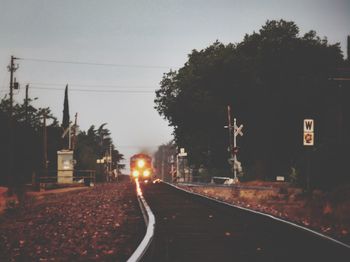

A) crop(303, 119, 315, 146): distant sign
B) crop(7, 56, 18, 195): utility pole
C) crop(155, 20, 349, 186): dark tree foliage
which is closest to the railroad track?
crop(303, 119, 315, 146): distant sign

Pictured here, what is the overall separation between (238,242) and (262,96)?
49083 millimetres

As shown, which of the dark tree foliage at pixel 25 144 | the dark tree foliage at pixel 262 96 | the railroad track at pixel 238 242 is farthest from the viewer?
the dark tree foliage at pixel 262 96

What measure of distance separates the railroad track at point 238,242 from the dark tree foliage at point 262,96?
130 ft

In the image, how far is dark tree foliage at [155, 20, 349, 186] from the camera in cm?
5659

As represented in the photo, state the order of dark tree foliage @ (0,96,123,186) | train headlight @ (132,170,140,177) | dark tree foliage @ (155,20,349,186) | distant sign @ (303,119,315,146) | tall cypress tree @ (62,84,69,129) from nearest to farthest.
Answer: distant sign @ (303,119,315,146)
dark tree foliage @ (0,96,123,186)
dark tree foliage @ (155,20,349,186)
train headlight @ (132,170,140,177)
tall cypress tree @ (62,84,69,129)

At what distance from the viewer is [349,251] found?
943cm

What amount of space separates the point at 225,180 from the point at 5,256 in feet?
168

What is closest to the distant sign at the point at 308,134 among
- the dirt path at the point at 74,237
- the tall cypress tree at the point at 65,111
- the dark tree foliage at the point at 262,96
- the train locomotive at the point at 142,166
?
the dirt path at the point at 74,237

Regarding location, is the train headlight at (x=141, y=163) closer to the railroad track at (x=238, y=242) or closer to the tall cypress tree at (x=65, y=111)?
the tall cypress tree at (x=65, y=111)

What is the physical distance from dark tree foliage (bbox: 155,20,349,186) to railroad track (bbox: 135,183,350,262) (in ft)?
130

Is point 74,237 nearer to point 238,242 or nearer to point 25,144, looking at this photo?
point 238,242

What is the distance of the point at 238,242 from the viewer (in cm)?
1092

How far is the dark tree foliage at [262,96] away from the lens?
56594mm

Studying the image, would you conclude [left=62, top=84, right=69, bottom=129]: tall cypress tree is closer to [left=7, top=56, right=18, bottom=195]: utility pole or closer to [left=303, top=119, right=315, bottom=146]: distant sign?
[left=7, top=56, right=18, bottom=195]: utility pole
